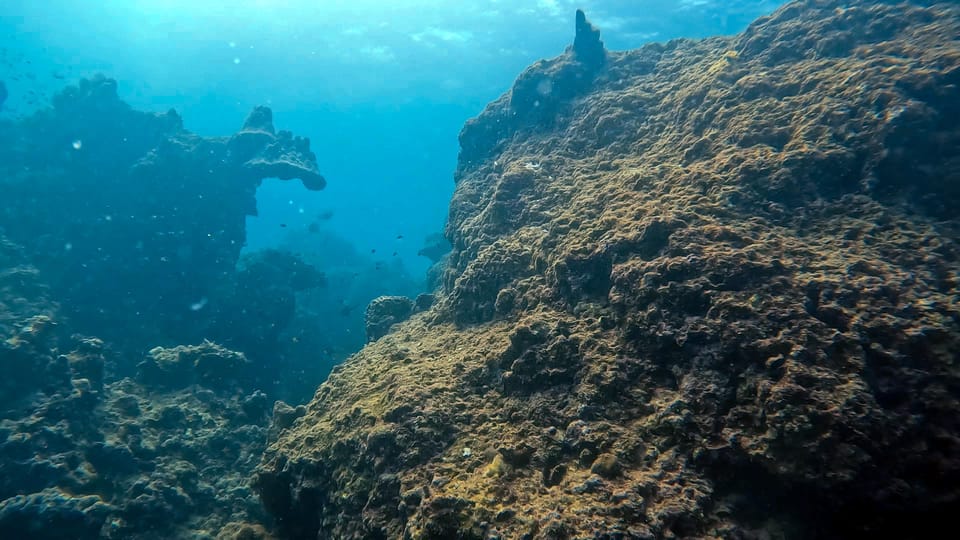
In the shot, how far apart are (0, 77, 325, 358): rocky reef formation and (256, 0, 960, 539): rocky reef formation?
1433 cm

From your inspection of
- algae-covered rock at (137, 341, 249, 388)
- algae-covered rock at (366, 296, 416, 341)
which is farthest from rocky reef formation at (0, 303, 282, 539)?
algae-covered rock at (366, 296, 416, 341)

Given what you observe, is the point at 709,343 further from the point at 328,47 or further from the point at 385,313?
the point at 328,47

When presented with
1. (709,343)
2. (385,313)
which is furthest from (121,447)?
(709,343)

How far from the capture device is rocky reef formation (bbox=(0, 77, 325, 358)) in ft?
60.7

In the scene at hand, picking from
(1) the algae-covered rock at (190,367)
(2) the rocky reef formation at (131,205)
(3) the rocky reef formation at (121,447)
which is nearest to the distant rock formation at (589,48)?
(3) the rocky reef formation at (121,447)

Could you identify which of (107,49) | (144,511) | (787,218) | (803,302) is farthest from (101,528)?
(107,49)

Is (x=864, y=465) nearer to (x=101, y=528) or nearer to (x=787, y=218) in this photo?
(x=787, y=218)

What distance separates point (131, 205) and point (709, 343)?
25.1 m

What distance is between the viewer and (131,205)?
2081 cm

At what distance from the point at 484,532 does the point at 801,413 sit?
9.49 ft

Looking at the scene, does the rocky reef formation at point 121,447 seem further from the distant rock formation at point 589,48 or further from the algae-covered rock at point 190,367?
the distant rock formation at point 589,48

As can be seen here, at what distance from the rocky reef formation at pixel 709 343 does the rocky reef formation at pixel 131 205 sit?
14.3 meters

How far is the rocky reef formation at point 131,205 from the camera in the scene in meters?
18.5

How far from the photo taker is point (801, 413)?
3.66m
